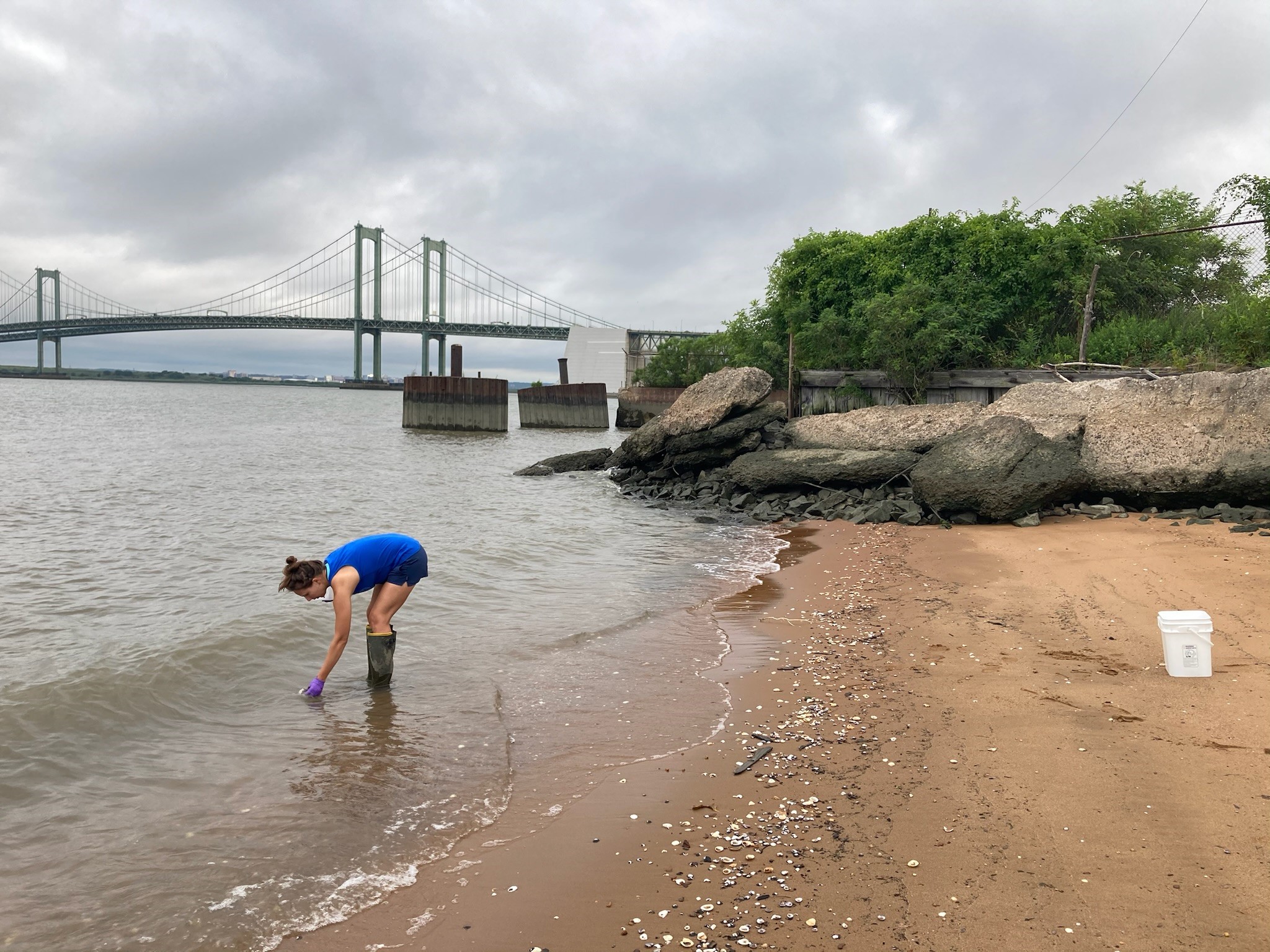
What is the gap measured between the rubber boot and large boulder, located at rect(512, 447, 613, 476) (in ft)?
55.4

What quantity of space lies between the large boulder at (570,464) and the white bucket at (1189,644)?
61.1ft

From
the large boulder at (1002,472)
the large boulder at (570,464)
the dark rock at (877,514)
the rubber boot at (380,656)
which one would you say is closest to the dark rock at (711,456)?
the dark rock at (877,514)

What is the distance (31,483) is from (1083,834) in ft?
71.0

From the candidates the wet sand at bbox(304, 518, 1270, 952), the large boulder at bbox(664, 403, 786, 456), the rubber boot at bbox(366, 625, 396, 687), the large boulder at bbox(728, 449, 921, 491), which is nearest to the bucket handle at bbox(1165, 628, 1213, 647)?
the wet sand at bbox(304, 518, 1270, 952)

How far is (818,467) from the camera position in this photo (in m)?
15.9

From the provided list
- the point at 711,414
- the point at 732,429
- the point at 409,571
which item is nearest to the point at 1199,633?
the point at 409,571

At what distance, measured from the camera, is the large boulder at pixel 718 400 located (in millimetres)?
18562

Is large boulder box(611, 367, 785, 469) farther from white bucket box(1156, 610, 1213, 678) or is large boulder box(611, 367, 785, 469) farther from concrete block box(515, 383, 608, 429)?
concrete block box(515, 383, 608, 429)

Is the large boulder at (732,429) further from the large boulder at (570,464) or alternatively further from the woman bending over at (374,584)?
the woman bending over at (374,584)

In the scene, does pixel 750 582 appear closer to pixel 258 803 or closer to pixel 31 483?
pixel 258 803

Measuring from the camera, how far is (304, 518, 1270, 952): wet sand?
311 cm

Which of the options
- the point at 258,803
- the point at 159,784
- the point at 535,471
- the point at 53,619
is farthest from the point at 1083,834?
the point at 535,471

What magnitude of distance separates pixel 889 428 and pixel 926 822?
42.4ft

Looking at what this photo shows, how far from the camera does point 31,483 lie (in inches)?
738
